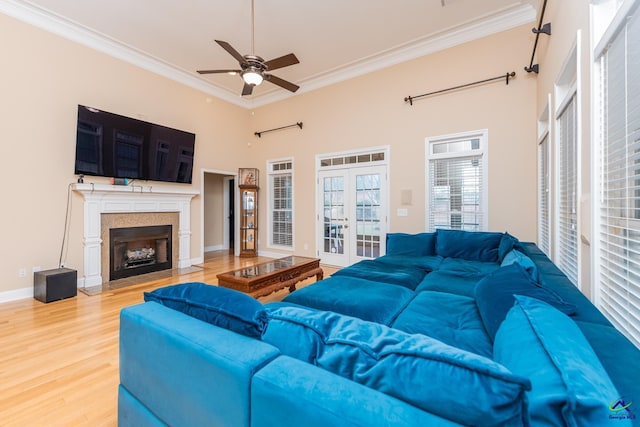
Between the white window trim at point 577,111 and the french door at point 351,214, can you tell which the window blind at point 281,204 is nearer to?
the french door at point 351,214

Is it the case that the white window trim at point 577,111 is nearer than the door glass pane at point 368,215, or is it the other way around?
the white window trim at point 577,111

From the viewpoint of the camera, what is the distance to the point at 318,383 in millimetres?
745

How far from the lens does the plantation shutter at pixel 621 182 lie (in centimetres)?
120

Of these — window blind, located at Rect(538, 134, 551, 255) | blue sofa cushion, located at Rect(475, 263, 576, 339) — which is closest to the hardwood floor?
blue sofa cushion, located at Rect(475, 263, 576, 339)

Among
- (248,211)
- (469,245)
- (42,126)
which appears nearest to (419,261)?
(469,245)

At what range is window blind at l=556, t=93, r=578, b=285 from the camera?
2078 millimetres

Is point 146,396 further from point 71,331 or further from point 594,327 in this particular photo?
point 71,331

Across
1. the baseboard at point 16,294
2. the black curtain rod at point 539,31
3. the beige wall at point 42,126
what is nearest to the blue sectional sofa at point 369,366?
the black curtain rod at point 539,31

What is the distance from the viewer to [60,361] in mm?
2266

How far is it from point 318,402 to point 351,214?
192 inches

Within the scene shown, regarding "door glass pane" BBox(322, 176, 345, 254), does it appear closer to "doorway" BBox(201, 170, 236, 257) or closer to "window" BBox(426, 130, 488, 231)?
"window" BBox(426, 130, 488, 231)

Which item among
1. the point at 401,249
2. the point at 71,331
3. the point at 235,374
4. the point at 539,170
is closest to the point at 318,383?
the point at 235,374

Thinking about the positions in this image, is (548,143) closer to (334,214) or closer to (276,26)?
(334,214)

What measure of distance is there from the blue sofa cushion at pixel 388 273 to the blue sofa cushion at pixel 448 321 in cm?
47
